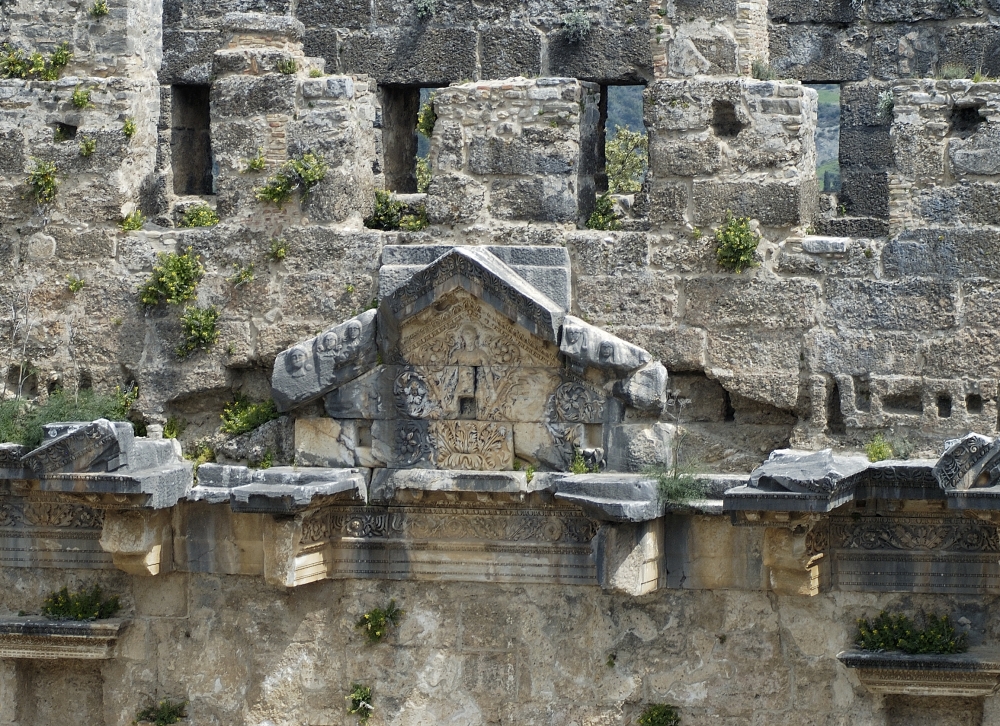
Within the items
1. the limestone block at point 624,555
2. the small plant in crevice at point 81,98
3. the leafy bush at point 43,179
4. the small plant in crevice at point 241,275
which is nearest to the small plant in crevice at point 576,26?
the small plant in crevice at point 241,275

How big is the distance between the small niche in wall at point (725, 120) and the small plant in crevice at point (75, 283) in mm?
3784

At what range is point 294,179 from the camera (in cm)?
1190

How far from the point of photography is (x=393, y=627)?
40.0 ft

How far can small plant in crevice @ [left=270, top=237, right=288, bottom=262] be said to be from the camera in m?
12.0

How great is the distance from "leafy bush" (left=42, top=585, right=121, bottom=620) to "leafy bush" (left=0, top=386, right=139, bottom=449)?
3.53ft

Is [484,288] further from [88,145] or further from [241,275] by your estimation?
[88,145]

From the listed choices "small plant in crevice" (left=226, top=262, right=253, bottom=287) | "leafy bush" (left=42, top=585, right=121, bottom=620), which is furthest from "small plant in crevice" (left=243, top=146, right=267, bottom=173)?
"leafy bush" (left=42, top=585, right=121, bottom=620)

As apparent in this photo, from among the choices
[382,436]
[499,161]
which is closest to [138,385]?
[382,436]

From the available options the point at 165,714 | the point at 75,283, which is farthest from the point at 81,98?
the point at 165,714

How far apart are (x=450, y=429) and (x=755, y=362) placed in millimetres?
1718

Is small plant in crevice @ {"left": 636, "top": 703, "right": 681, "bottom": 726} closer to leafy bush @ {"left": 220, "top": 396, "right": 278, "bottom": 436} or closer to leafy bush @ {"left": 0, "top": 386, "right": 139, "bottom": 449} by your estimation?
leafy bush @ {"left": 220, "top": 396, "right": 278, "bottom": 436}

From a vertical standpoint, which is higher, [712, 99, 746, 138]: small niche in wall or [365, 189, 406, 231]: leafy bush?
[712, 99, 746, 138]: small niche in wall

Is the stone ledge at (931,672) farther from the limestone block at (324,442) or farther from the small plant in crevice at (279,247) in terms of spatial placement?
the small plant in crevice at (279,247)

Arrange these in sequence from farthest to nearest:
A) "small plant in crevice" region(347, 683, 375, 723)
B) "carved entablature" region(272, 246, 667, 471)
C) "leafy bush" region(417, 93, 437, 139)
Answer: "small plant in crevice" region(347, 683, 375, 723)
"leafy bush" region(417, 93, 437, 139)
"carved entablature" region(272, 246, 667, 471)
